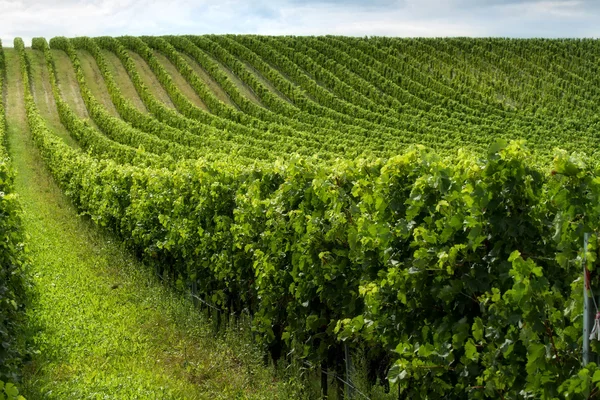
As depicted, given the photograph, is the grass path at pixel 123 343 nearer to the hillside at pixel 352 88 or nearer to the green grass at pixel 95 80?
the hillside at pixel 352 88

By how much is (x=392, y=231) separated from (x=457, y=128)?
52.7m

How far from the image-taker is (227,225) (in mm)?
12336

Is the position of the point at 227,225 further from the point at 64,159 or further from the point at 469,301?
the point at 64,159

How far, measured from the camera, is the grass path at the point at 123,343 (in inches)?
388

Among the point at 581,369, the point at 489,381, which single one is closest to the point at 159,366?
the point at 489,381

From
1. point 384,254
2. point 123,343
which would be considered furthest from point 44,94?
point 384,254

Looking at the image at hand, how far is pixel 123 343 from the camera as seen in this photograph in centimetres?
1173

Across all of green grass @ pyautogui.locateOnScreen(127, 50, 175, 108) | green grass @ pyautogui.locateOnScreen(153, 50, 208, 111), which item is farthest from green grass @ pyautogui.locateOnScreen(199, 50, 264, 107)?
green grass @ pyautogui.locateOnScreen(127, 50, 175, 108)

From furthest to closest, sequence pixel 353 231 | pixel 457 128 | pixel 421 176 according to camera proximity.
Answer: pixel 457 128 → pixel 353 231 → pixel 421 176

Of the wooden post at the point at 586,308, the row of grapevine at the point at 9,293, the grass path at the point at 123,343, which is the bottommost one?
the grass path at the point at 123,343

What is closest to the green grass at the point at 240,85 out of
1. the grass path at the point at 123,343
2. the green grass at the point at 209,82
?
the green grass at the point at 209,82

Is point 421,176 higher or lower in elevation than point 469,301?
higher

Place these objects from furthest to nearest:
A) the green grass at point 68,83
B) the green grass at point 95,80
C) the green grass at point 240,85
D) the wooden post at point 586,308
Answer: the green grass at point 240,85
the green grass at point 95,80
the green grass at point 68,83
the wooden post at point 586,308

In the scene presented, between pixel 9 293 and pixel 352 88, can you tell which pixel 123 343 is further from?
pixel 352 88
